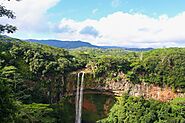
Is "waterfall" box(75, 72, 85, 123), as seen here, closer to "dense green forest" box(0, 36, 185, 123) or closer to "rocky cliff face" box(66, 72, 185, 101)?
"rocky cliff face" box(66, 72, 185, 101)

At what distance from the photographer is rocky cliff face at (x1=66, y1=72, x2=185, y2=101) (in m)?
42.9

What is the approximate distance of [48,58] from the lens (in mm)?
43469

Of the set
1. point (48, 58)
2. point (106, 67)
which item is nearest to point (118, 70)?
point (106, 67)

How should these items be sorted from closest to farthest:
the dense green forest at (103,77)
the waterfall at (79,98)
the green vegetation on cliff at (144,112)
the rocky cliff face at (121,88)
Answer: the green vegetation on cliff at (144,112) < the dense green forest at (103,77) < the waterfall at (79,98) < the rocky cliff face at (121,88)

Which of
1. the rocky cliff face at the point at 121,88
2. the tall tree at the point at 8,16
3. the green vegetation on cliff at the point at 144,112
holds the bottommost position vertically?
the green vegetation on cliff at the point at 144,112

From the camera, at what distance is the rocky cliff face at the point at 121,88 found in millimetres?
42938

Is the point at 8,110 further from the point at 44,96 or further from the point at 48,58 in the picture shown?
the point at 48,58

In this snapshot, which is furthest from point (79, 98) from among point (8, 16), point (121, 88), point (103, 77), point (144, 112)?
point (8, 16)

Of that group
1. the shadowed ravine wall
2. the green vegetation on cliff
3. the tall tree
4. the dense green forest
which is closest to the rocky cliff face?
the shadowed ravine wall

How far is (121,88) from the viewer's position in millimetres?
43469

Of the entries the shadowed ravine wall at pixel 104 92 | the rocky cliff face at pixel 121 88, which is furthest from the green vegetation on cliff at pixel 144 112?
the rocky cliff face at pixel 121 88

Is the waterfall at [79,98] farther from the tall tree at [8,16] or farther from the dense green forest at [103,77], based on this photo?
the tall tree at [8,16]

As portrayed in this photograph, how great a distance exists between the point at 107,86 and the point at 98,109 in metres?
2.79

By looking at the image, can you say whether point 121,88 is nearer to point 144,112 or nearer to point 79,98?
point 79,98
